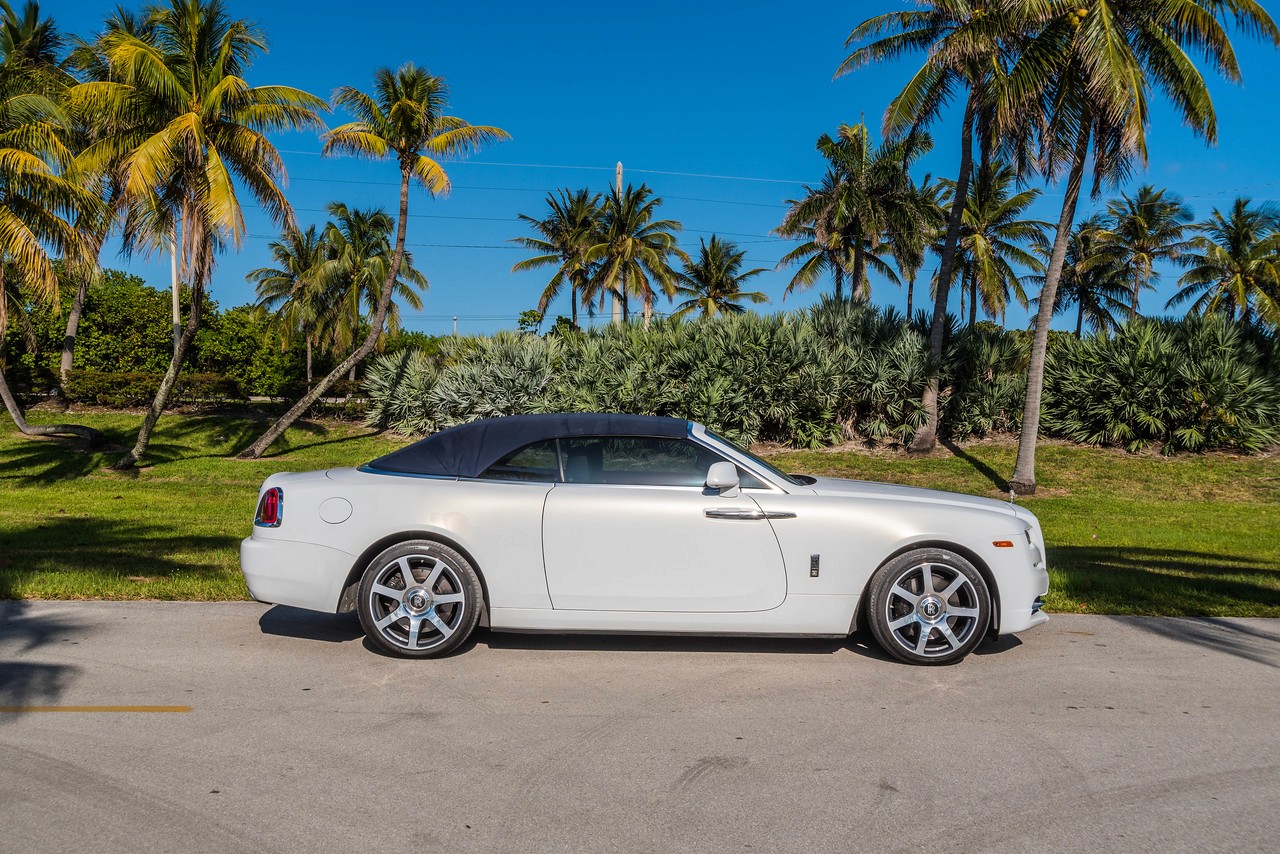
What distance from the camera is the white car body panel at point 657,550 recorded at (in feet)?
A: 17.5

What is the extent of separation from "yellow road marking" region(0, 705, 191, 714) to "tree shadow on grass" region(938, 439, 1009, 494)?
1688cm

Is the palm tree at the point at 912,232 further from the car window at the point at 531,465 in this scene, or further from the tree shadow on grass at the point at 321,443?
the car window at the point at 531,465

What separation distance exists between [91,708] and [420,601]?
173 cm

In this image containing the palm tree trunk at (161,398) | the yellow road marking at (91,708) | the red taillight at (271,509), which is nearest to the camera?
the yellow road marking at (91,708)

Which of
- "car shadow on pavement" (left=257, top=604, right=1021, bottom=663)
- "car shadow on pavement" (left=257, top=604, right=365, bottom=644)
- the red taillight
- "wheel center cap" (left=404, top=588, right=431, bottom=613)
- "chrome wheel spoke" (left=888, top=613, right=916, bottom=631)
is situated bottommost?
"car shadow on pavement" (left=257, top=604, right=365, bottom=644)

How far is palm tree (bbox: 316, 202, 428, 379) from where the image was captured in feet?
147

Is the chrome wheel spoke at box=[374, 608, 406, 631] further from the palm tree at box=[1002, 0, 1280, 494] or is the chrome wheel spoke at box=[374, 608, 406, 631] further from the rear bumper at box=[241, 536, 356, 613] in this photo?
the palm tree at box=[1002, 0, 1280, 494]

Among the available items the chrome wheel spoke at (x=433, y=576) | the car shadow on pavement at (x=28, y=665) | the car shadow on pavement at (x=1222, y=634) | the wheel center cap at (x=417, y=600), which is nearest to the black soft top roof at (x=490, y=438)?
the chrome wheel spoke at (x=433, y=576)

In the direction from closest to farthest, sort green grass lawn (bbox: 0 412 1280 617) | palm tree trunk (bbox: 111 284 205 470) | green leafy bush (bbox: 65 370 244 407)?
green grass lawn (bbox: 0 412 1280 617), palm tree trunk (bbox: 111 284 205 470), green leafy bush (bbox: 65 370 244 407)

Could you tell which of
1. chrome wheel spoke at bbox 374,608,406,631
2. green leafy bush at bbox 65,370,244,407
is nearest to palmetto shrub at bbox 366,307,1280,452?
green leafy bush at bbox 65,370,244,407

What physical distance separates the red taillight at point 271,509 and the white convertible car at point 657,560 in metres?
0.06

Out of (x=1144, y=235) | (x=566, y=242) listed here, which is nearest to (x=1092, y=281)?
(x=1144, y=235)

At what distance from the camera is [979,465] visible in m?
20.0

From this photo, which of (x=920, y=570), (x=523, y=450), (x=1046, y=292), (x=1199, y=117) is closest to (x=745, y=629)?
(x=920, y=570)
